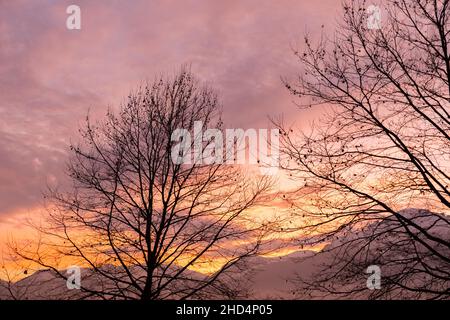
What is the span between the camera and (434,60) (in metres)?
10.2

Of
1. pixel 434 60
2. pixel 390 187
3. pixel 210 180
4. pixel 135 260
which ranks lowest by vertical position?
pixel 135 260

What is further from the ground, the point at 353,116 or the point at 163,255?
the point at 353,116

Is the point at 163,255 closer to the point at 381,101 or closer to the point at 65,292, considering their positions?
the point at 65,292

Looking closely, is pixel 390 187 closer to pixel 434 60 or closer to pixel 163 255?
pixel 434 60
